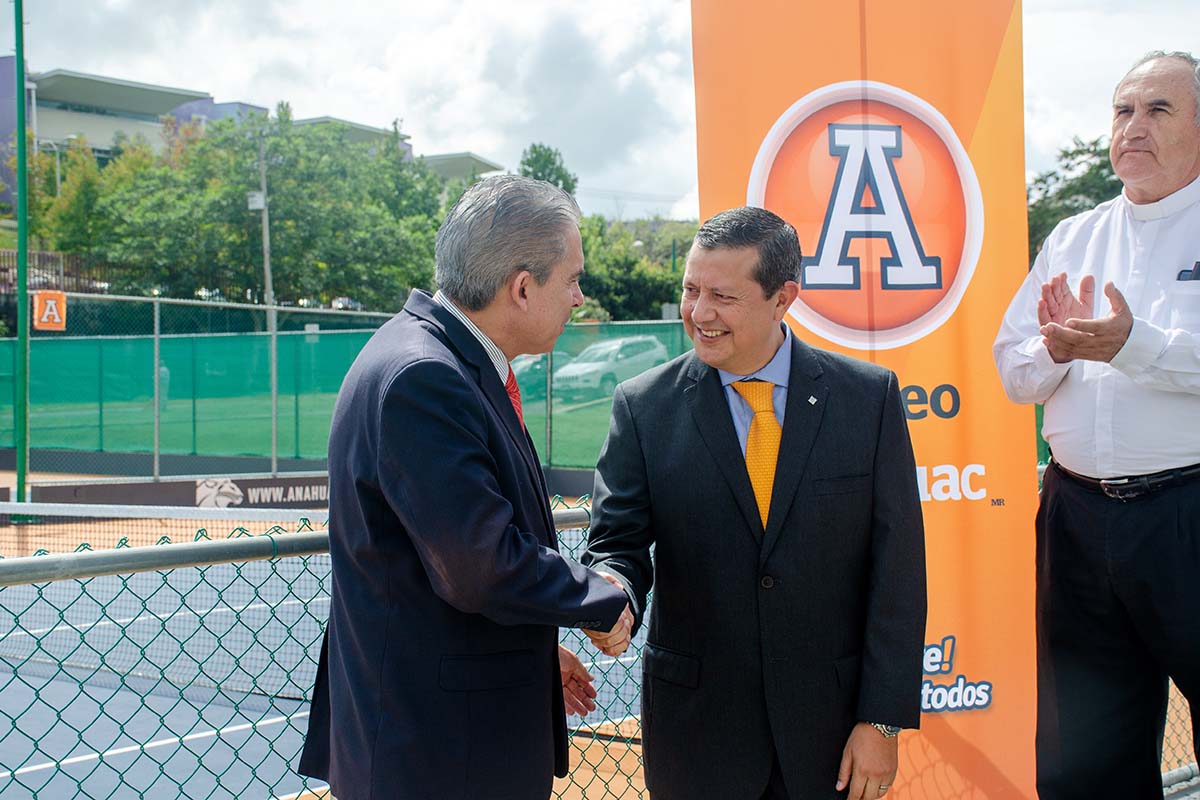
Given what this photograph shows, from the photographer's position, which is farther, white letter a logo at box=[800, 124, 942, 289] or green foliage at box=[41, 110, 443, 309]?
green foliage at box=[41, 110, 443, 309]

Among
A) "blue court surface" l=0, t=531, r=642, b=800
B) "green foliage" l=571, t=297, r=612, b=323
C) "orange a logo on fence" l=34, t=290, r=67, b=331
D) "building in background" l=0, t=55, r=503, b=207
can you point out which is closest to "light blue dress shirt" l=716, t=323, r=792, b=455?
"blue court surface" l=0, t=531, r=642, b=800

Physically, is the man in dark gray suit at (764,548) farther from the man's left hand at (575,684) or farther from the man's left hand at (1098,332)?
the man's left hand at (1098,332)

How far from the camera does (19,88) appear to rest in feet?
40.7

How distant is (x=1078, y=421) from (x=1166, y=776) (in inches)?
87.7

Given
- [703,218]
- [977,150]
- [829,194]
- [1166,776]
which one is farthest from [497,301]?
[1166,776]

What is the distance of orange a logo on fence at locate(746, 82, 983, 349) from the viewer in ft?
10.5

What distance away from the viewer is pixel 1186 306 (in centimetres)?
253

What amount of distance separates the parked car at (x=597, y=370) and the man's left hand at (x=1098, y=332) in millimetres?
14615

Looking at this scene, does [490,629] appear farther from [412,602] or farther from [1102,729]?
[1102,729]

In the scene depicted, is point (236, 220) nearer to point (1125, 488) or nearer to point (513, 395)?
point (513, 395)

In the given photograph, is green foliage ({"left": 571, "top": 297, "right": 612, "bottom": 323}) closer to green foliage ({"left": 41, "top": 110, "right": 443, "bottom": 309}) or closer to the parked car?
green foliage ({"left": 41, "top": 110, "right": 443, "bottom": 309})

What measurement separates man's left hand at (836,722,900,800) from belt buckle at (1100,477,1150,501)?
879mm

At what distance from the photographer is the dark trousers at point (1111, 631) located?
8.09 ft

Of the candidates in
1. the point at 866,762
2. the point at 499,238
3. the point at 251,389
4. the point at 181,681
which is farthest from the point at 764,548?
the point at 251,389
